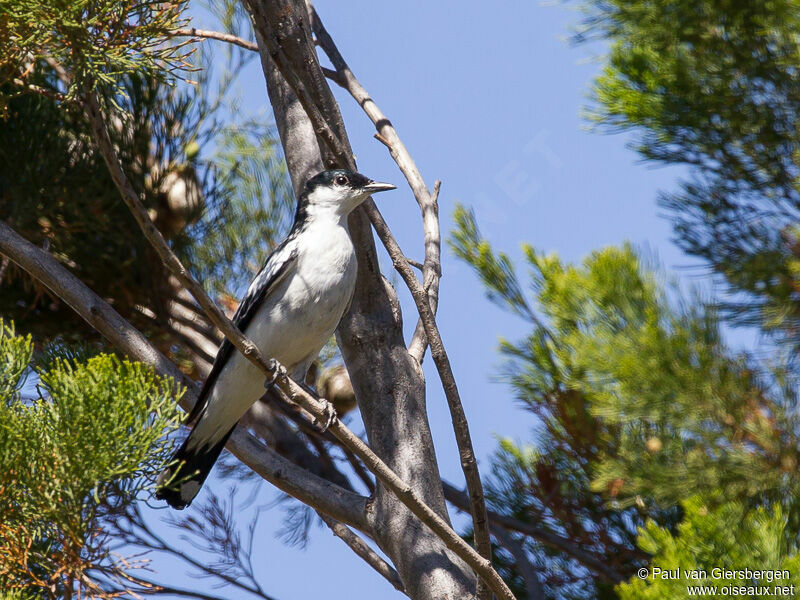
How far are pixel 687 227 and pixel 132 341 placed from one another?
2.15 metres

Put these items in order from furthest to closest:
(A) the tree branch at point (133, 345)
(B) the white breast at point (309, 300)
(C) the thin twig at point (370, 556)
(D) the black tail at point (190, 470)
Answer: (D) the black tail at point (190, 470) < (B) the white breast at point (309, 300) < (C) the thin twig at point (370, 556) < (A) the tree branch at point (133, 345)

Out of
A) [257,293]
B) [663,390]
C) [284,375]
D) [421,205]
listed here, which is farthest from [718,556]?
[257,293]

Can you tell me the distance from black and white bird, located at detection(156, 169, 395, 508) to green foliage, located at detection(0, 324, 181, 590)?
116cm

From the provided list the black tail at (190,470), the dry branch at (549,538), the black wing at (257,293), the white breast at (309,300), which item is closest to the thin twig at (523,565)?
the dry branch at (549,538)

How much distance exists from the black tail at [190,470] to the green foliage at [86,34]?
64.5 inches

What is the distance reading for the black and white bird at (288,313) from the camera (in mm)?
3807

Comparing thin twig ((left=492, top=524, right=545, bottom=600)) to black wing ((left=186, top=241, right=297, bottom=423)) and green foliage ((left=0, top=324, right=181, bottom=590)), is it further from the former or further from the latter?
green foliage ((left=0, top=324, right=181, bottom=590))

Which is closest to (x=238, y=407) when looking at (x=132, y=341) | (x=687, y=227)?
(x=132, y=341)

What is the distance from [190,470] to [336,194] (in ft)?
4.46

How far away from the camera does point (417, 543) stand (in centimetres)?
327

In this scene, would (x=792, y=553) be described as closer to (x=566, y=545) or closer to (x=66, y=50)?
(x=566, y=545)

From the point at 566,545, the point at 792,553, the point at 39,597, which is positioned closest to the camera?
the point at 792,553

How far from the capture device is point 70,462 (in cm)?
246

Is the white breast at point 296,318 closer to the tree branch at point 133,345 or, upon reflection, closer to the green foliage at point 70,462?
Result: the tree branch at point 133,345
